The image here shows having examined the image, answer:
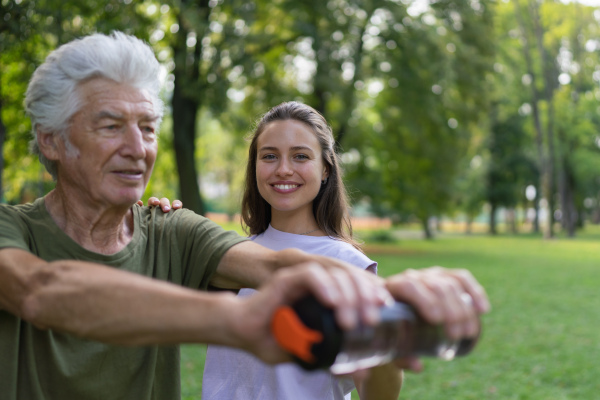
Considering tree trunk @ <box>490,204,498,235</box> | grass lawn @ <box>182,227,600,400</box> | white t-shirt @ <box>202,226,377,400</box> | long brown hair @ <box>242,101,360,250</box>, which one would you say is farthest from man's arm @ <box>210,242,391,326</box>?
tree trunk @ <box>490,204,498,235</box>

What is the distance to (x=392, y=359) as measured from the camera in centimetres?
99

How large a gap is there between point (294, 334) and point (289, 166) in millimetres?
1916

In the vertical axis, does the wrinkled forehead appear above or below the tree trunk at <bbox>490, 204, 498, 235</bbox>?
above

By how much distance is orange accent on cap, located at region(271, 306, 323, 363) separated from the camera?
0.87 m

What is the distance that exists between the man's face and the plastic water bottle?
871 millimetres

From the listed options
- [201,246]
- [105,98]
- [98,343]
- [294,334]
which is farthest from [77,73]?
[294,334]

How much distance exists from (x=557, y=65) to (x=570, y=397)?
38754 mm

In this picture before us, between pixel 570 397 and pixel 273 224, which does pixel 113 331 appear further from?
pixel 570 397

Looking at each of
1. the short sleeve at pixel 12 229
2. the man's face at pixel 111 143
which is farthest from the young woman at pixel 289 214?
the short sleeve at pixel 12 229

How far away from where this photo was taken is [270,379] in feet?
7.76

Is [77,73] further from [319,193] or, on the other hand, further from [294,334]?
[319,193]

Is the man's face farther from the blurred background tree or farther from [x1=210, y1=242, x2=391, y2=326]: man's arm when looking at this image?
the blurred background tree

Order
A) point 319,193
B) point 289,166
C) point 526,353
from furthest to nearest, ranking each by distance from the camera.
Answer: point 526,353, point 319,193, point 289,166

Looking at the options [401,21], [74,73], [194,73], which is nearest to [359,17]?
[401,21]
